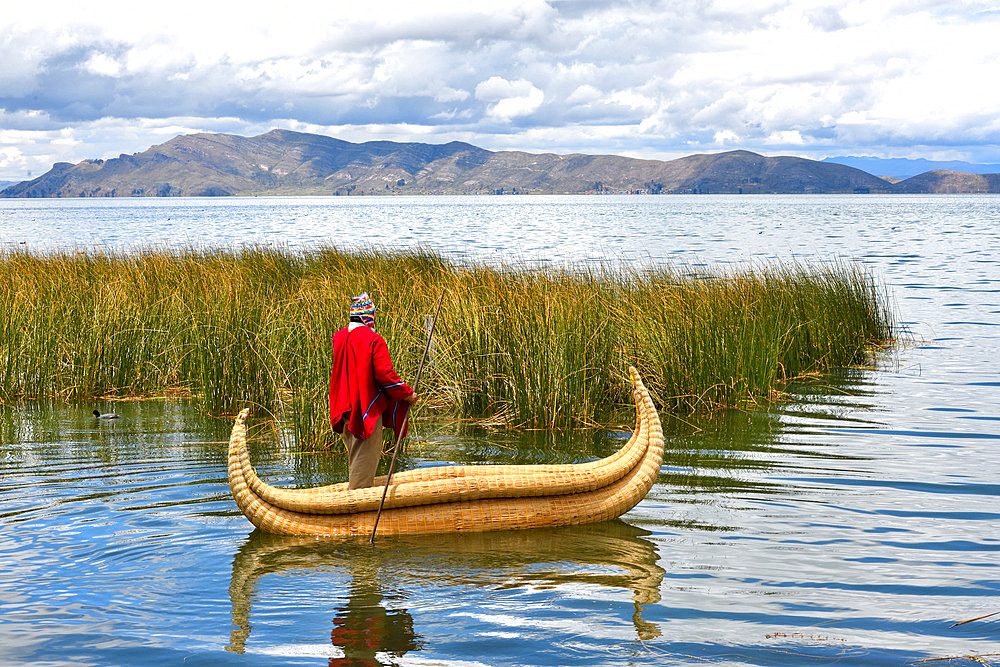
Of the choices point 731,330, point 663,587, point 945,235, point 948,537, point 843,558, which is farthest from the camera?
point 945,235

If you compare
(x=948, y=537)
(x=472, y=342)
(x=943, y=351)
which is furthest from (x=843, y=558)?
(x=943, y=351)

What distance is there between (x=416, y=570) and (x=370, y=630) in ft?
3.02

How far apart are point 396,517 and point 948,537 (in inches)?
165

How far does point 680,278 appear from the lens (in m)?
15.5

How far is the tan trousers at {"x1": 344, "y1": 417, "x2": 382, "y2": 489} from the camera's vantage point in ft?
23.2

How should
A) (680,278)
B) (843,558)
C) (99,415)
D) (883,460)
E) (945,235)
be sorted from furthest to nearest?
(945,235) → (680,278) → (99,415) → (883,460) → (843,558)

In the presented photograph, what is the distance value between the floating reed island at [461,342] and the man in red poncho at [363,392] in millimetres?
2313

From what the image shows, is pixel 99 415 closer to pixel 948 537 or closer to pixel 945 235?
pixel 948 537

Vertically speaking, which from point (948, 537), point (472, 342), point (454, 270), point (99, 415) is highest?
point (454, 270)

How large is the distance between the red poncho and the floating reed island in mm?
Result: 2391

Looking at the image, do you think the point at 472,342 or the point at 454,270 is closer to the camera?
the point at 472,342

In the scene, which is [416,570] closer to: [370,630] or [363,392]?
[370,630]

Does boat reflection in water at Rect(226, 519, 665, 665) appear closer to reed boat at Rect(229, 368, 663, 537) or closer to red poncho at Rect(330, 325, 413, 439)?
reed boat at Rect(229, 368, 663, 537)

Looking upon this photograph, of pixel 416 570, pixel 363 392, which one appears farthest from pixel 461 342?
pixel 416 570
